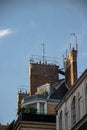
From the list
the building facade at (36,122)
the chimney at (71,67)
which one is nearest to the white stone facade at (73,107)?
the building facade at (36,122)

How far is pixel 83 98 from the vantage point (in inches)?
1964

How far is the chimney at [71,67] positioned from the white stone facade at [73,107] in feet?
106

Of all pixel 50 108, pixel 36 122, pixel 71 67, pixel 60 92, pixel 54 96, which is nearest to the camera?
pixel 36 122

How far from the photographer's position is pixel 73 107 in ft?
174

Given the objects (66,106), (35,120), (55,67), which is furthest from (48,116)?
(55,67)

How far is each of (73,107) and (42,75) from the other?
139 feet

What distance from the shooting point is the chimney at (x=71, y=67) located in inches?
3557

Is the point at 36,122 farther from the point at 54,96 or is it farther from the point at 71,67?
the point at 71,67

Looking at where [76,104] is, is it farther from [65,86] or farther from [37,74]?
[37,74]

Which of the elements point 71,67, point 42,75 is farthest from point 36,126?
point 42,75

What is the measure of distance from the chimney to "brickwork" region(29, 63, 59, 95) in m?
2.91

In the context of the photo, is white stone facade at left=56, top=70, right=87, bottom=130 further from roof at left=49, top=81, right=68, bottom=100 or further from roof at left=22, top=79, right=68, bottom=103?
roof at left=49, top=81, right=68, bottom=100

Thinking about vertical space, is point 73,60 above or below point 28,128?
above

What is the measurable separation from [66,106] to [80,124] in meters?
5.64
